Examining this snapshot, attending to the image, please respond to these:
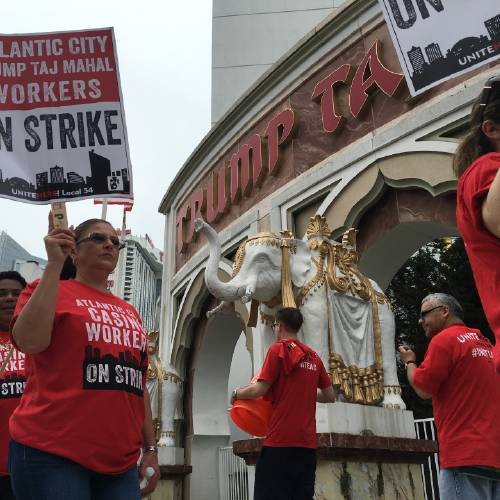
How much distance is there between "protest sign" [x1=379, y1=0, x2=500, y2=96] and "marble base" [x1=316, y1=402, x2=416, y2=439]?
7.98 ft

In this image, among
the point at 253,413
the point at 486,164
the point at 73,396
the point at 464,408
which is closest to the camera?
the point at 486,164

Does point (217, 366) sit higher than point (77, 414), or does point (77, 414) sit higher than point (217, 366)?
point (217, 366)

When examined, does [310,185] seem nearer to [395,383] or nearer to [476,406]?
[395,383]

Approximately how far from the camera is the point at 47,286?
1912 millimetres

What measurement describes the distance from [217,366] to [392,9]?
8735 mm

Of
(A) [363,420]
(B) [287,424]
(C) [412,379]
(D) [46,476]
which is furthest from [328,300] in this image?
(D) [46,476]

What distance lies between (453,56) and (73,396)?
104 inches

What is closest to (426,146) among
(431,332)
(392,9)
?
(392,9)

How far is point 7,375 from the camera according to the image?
9.79 ft

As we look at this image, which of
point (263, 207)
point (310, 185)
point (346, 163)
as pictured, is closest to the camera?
point (346, 163)

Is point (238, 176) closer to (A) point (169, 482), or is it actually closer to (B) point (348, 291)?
(A) point (169, 482)

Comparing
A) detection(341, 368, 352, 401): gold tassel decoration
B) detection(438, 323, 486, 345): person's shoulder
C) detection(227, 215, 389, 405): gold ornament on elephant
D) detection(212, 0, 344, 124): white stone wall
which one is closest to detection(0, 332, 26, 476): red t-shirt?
detection(438, 323, 486, 345): person's shoulder

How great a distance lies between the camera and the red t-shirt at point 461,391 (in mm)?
2822

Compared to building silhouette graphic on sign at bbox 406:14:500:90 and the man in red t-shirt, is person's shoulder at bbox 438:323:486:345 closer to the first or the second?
building silhouette graphic on sign at bbox 406:14:500:90
